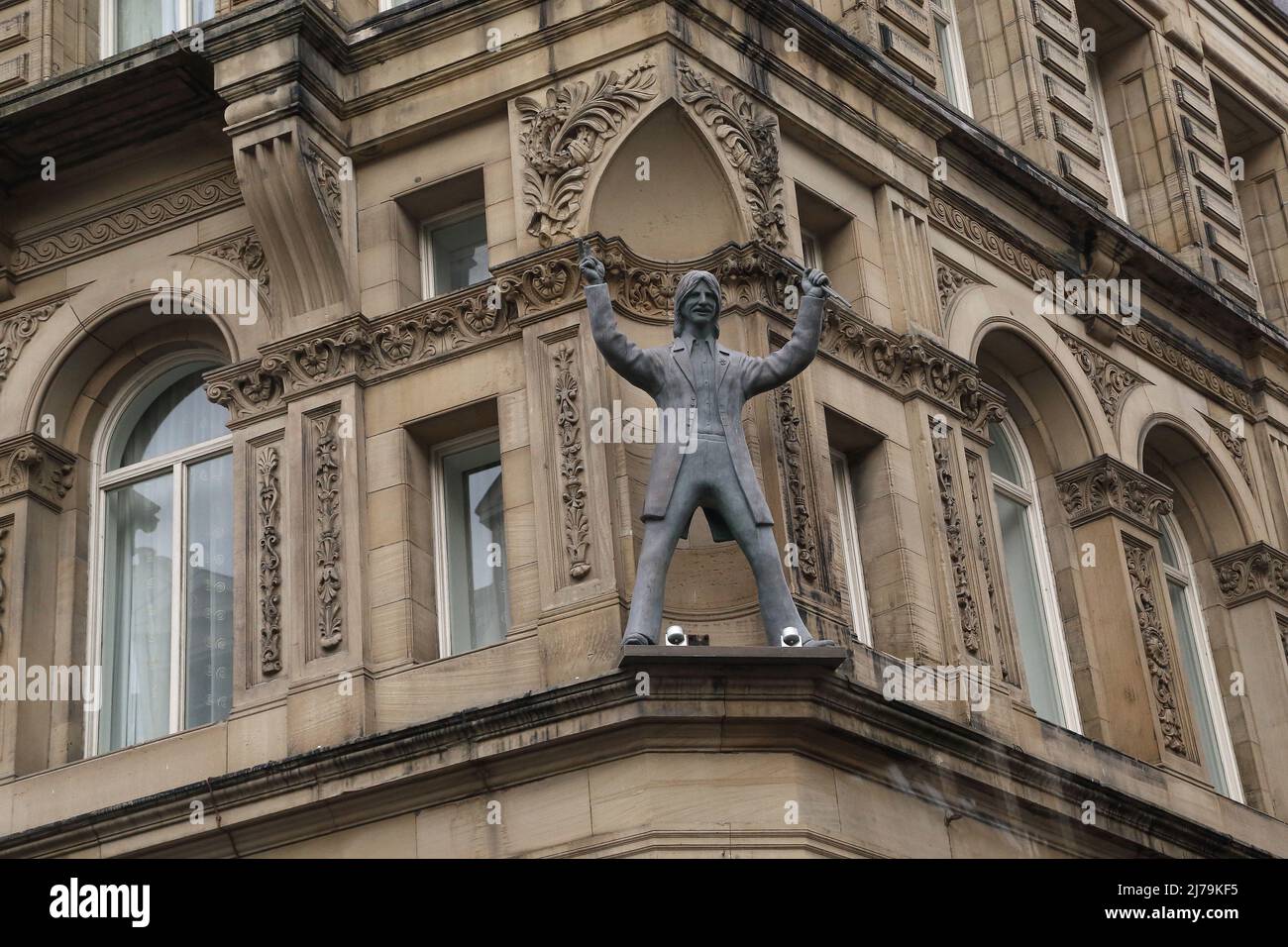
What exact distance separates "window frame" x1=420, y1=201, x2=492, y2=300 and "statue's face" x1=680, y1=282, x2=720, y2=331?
308 cm

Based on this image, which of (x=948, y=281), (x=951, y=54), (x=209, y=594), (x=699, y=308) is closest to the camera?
(x=699, y=308)

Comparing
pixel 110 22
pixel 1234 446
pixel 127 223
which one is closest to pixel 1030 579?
pixel 1234 446

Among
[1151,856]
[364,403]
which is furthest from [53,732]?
[1151,856]

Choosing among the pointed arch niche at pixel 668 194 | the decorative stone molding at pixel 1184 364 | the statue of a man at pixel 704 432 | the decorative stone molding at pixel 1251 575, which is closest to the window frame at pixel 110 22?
the pointed arch niche at pixel 668 194

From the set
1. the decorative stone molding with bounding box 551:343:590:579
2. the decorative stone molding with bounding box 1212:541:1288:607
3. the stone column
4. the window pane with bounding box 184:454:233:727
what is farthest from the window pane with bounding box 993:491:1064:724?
the window pane with bounding box 184:454:233:727

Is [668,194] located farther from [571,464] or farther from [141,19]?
[141,19]

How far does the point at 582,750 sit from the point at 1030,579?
25.1 feet

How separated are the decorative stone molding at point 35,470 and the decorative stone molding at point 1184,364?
11.4m

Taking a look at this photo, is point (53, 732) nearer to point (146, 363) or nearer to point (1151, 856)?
point (146, 363)

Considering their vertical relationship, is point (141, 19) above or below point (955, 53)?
below

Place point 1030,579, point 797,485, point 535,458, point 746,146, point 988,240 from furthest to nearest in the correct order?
point 988,240
point 1030,579
point 746,146
point 797,485
point 535,458

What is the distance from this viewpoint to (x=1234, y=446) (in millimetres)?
28734

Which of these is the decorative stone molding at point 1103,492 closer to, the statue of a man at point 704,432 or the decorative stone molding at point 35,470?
the statue of a man at point 704,432

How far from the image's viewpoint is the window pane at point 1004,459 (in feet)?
85.1
